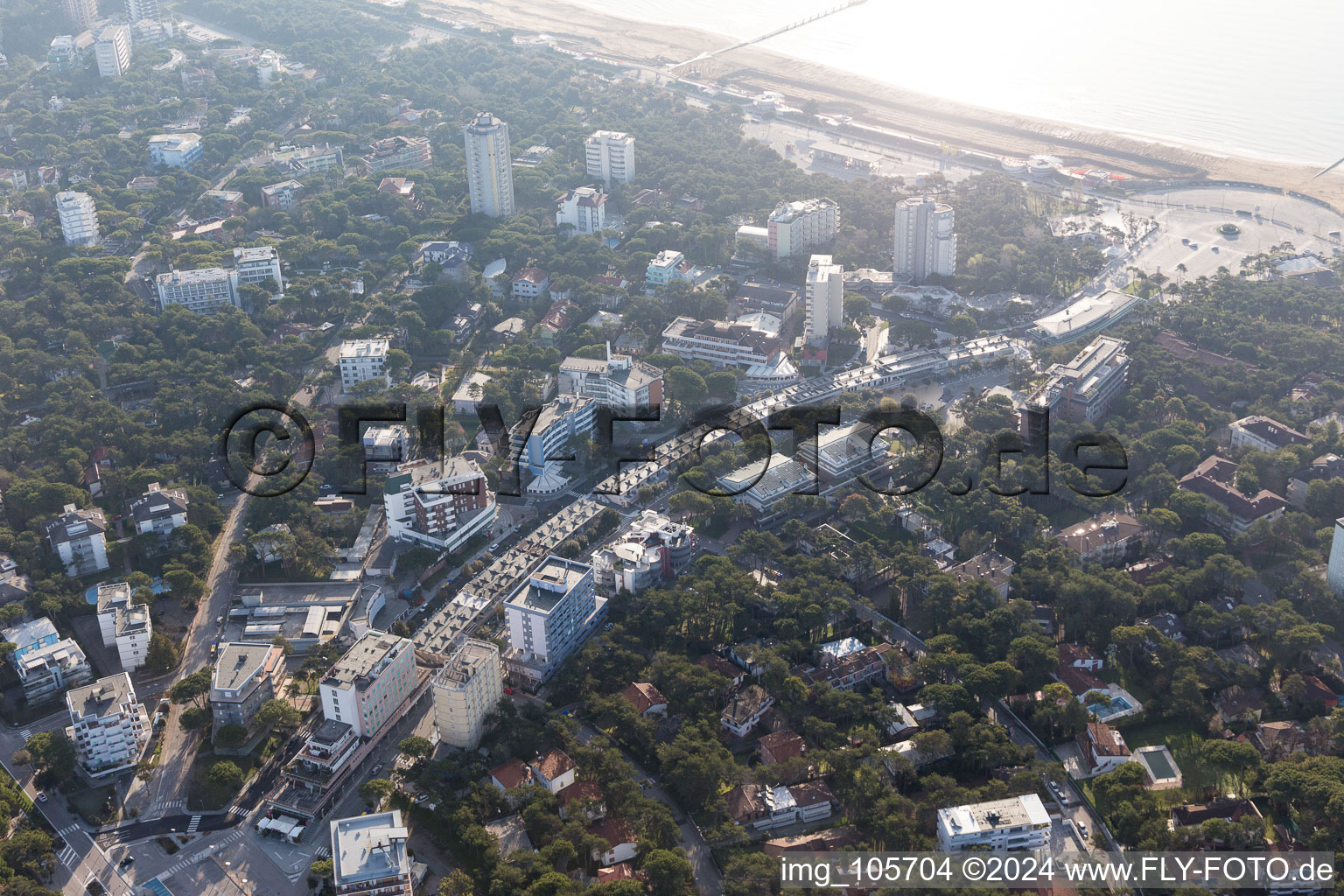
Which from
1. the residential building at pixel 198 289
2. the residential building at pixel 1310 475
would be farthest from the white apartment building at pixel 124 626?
the residential building at pixel 1310 475

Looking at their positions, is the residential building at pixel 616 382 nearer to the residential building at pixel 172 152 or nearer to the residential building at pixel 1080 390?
the residential building at pixel 1080 390

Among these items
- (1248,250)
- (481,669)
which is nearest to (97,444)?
(481,669)

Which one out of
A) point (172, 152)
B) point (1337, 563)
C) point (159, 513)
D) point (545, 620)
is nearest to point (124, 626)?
point (159, 513)

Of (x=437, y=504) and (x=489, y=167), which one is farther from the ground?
(x=489, y=167)

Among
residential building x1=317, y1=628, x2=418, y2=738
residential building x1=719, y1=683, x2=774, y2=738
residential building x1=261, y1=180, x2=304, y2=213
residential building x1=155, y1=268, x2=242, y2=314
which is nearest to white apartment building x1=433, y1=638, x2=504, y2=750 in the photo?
residential building x1=317, y1=628, x2=418, y2=738

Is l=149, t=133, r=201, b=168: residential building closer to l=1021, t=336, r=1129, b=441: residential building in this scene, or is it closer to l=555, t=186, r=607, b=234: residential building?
l=555, t=186, r=607, b=234: residential building

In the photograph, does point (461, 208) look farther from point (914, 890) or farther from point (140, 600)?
point (914, 890)

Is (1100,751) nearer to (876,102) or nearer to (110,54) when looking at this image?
(876,102)
